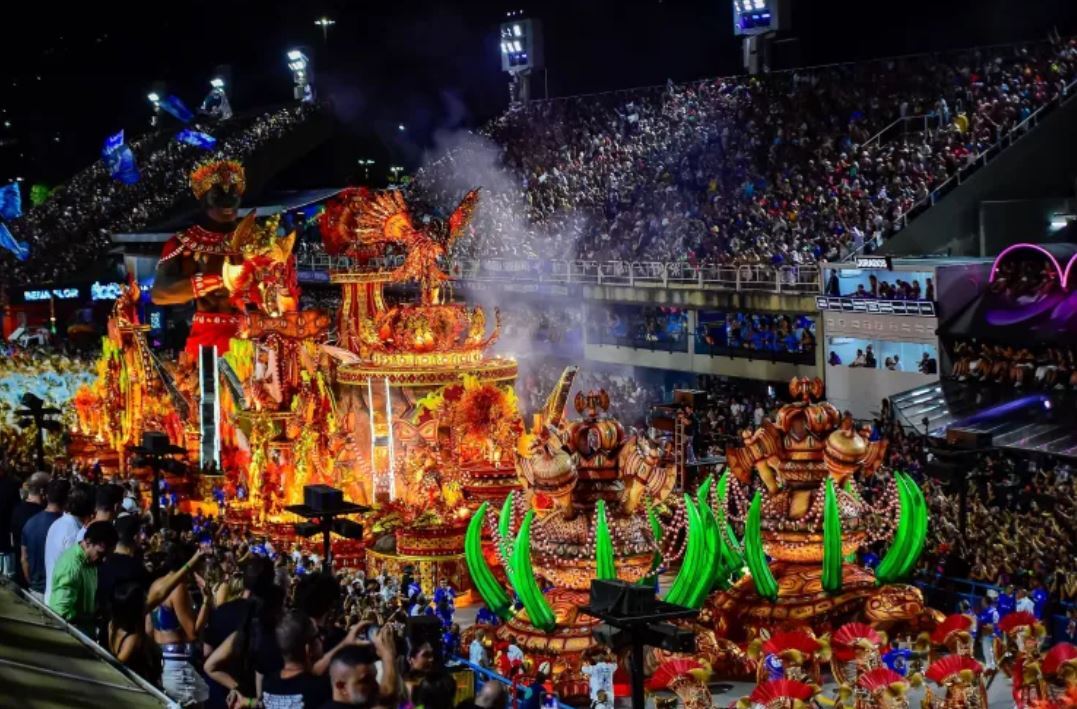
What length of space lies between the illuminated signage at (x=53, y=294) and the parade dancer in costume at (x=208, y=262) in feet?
87.6

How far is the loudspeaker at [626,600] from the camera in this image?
9.40 metres

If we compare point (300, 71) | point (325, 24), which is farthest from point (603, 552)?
point (300, 71)

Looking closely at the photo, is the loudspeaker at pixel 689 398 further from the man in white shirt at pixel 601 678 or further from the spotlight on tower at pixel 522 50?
the spotlight on tower at pixel 522 50

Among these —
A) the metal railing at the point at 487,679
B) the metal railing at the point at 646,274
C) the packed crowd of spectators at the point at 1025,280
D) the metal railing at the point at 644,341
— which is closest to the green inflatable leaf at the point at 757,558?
Result: the metal railing at the point at 487,679

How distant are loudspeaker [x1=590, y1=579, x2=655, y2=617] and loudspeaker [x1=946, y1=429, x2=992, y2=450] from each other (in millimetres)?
8961

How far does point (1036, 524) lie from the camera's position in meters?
15.8

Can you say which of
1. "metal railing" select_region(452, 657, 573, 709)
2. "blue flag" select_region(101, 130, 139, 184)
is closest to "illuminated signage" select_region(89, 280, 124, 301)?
"blue flag" select_region(101, 130, 139, 184)

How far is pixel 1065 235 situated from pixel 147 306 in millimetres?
25750

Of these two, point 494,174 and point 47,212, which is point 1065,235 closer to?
point 494,174

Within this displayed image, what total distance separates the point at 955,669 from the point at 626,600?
2734 mm

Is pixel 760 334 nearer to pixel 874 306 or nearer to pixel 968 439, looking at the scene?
pixel 874 306

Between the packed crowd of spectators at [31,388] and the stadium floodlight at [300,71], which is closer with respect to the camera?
the packed crowd of spectators at [31,388]

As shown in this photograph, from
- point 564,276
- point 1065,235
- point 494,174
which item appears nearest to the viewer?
point 1065,235

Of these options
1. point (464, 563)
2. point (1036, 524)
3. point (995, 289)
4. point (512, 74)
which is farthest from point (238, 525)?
point (512, 74)
